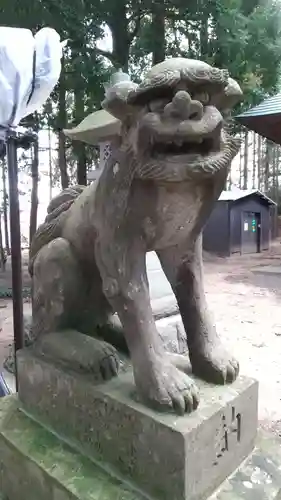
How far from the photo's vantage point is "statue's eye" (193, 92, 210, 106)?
708 mm

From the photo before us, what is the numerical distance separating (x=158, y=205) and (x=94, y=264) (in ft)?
0.85

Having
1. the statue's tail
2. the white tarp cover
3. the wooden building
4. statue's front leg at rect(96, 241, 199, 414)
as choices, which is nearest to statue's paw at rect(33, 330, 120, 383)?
statue's front leg at rect(96, 241, 199, 414)

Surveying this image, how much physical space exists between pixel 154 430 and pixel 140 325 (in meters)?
0.19

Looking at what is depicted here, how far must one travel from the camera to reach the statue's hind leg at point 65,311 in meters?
0.94

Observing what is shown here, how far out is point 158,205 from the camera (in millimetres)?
771

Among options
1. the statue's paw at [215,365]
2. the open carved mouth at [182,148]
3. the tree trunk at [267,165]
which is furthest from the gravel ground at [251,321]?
the tree trunk at [267,165]

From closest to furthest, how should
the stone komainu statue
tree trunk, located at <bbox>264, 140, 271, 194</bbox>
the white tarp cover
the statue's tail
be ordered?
the stone komainu statue, the statue's tail, the white tarp cover, tree trunk, located at <bbox>264, 140, 271, 194</bbox>

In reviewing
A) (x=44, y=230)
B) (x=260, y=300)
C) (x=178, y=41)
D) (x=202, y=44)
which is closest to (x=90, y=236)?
(x=44, y=230)

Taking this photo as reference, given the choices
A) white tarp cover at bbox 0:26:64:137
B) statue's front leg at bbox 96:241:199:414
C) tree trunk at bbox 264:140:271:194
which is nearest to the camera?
statue's front leg at bbox 96:241:199:414

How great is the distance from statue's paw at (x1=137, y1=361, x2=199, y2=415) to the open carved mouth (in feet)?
1.27

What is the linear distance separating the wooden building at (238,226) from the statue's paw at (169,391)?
22.5 ft

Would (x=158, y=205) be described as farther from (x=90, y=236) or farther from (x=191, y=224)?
(x=90, y=236)

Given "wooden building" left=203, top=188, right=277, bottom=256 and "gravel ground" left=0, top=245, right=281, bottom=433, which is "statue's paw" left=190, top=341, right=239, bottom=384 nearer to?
"gravel ground" left=0, top=245, right=281, bottom=433

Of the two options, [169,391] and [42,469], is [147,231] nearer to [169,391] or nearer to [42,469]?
[169,391]
